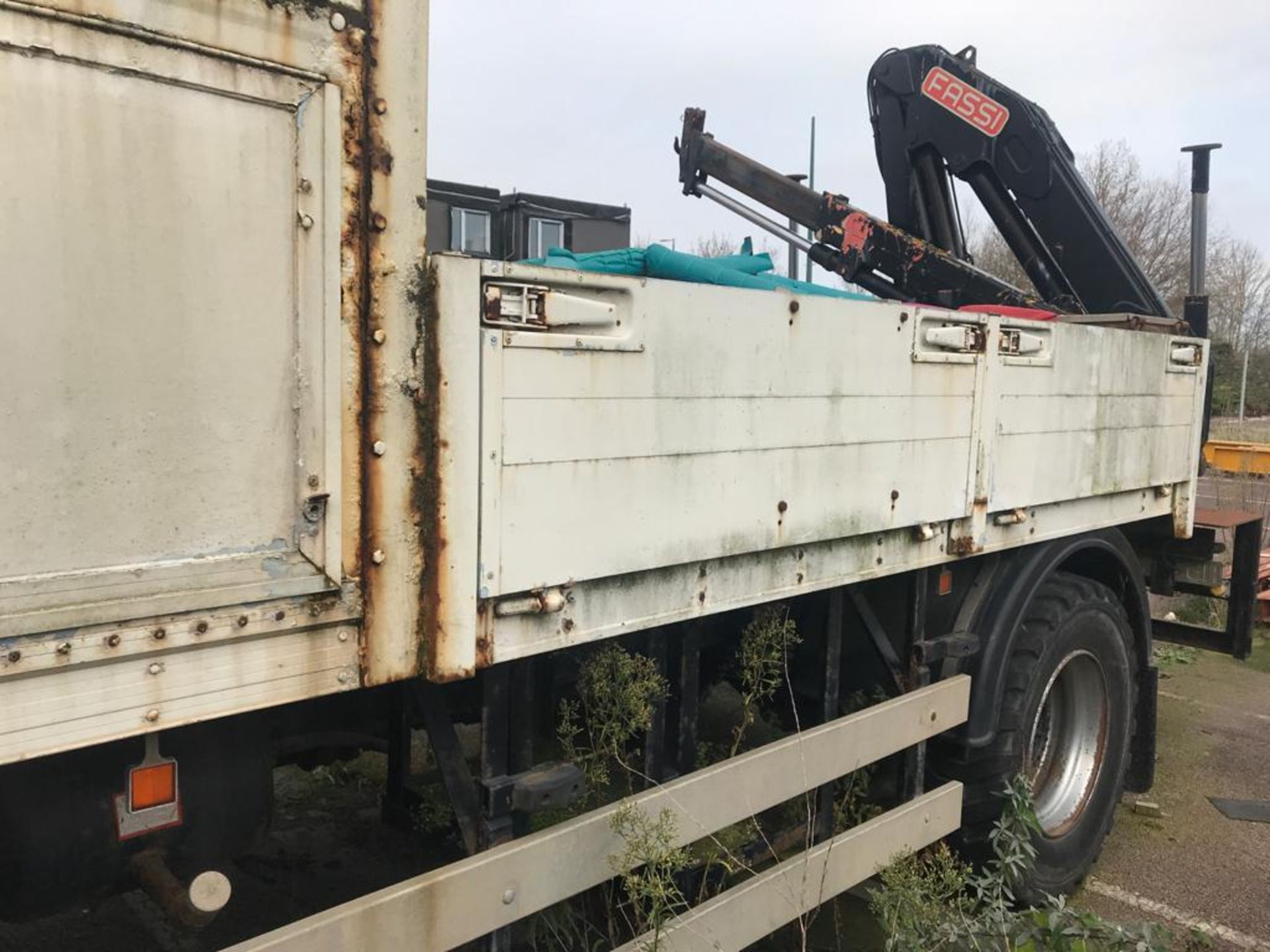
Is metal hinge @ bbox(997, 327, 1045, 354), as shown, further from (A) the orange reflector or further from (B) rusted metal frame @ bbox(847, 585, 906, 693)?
(A) the orange reflector

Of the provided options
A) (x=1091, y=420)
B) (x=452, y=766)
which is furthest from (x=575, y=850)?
(x=1091, y=420)

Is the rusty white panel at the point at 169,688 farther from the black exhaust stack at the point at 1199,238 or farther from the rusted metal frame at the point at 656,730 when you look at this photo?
the black exhaust stack at the point at 1199,238

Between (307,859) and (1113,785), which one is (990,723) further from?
(307,859)

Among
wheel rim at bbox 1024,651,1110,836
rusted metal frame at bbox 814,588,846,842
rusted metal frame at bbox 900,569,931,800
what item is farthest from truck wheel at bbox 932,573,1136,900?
rusted metal frame at bbox 814,588,846,842

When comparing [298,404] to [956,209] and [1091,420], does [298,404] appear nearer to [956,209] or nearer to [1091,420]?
[1091,420]

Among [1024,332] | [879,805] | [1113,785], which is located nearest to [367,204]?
[1024,332]

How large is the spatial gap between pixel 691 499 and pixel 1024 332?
59.9 inches

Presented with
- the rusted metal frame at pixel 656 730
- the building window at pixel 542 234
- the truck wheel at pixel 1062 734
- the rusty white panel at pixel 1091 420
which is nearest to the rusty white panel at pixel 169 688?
the rusted metal frame at pixel 656 730

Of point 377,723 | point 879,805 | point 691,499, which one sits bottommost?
point 879,805

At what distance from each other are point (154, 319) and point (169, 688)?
0.53 meters

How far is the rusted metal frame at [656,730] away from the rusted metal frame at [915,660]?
3.19 ft

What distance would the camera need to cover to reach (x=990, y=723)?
3.32m

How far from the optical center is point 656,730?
254 cm

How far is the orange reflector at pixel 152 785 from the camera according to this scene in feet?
5.75
